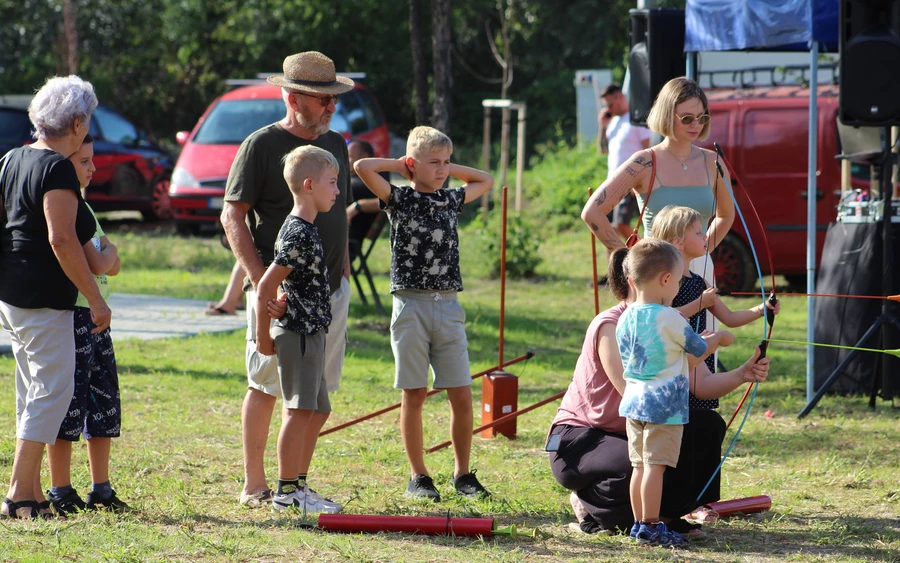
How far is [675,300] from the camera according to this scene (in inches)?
171

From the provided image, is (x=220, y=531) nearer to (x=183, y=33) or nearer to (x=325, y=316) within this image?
(x=325, y=316)

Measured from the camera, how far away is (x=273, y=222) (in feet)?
14.5

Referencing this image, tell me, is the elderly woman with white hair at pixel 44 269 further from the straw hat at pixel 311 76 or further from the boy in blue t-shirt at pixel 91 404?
the straw hat at pixel 311 76

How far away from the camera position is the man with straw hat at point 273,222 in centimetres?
432

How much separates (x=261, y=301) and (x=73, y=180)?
811 millimetres

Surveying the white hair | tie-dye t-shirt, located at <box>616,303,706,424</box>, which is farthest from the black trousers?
the white hair

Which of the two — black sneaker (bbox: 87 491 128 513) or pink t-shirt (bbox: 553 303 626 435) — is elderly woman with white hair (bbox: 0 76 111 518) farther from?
pink t-shirt (bbox: 553 303 626 435)

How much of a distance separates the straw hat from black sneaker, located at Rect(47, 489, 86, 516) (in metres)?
1.82

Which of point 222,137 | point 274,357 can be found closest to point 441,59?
point 222,137

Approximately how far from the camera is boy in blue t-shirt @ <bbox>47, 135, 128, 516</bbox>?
4258 mm

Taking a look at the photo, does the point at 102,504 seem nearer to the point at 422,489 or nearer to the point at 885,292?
the point at 422,489

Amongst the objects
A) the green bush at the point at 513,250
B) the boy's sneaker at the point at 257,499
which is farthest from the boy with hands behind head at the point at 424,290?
the green bush at the point at 513,250

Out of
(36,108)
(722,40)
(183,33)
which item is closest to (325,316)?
(36,108)

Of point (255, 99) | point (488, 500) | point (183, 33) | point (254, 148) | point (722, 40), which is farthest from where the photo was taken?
point (183, 33)
